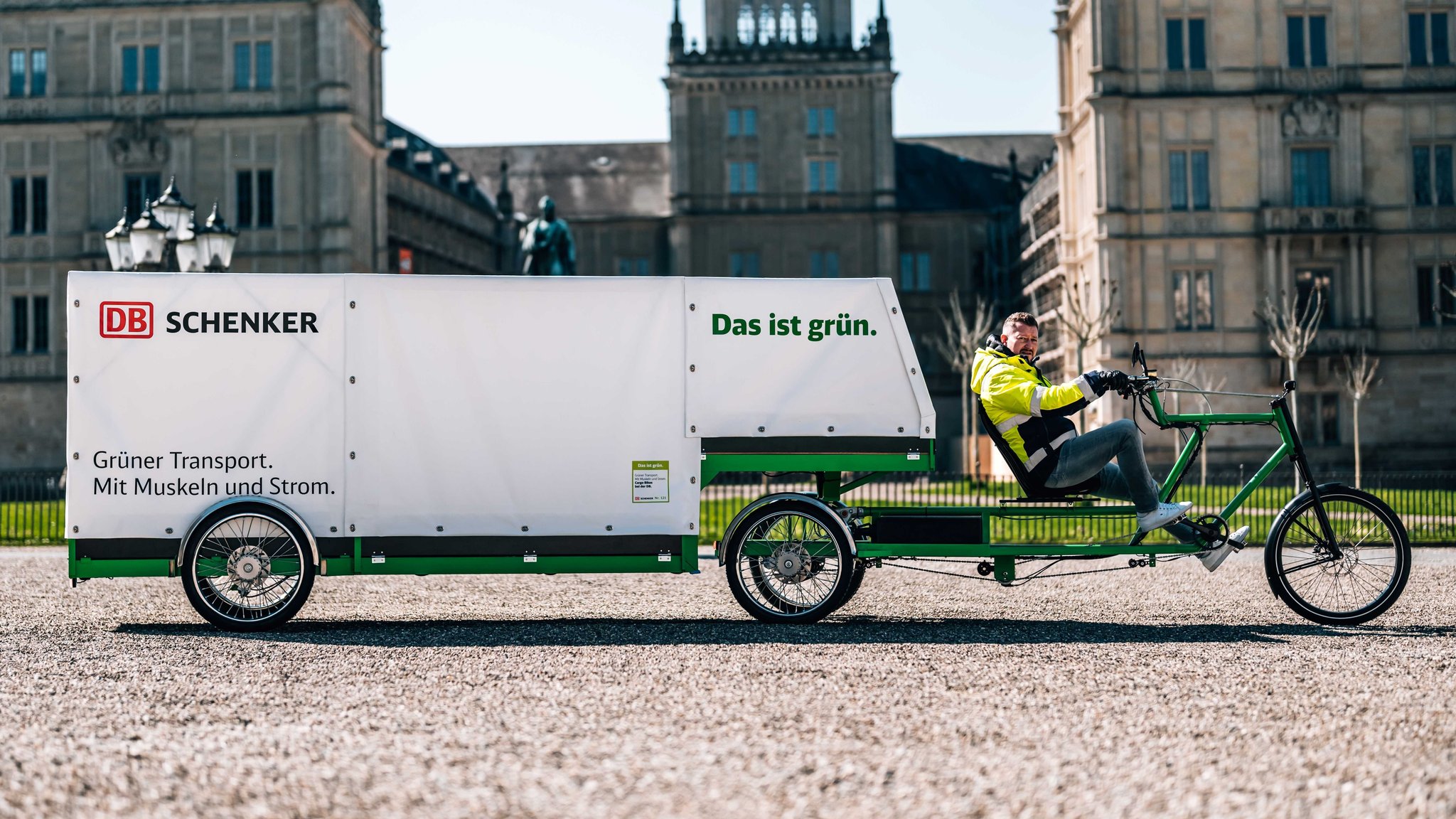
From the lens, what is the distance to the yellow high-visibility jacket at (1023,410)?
9.20m

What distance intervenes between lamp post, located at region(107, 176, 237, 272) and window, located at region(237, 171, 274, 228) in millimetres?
32981

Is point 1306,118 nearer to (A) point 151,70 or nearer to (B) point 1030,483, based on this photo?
(A) point 151,70

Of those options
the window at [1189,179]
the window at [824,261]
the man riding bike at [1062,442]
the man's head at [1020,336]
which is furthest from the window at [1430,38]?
the man riding bike at [1062,442]

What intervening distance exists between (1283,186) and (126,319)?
46824mm

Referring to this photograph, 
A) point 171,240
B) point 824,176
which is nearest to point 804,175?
point 824,176

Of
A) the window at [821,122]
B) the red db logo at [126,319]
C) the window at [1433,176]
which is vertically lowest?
the red db logo at [126,319]

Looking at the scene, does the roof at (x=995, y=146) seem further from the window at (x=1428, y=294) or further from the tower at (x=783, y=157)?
the window at (x=1428, y=294)

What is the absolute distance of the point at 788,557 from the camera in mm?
9633

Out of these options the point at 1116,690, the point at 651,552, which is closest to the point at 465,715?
the point at 1116,690

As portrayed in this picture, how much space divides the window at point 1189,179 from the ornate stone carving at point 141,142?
3505 cm

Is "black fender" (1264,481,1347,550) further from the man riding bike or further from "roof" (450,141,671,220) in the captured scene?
"roof" (450,141,671,220)

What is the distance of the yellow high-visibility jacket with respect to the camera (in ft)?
30.2

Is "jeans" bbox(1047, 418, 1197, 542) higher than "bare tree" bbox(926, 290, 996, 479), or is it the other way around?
"bare tree" bbox(926, 290, 996, 479)

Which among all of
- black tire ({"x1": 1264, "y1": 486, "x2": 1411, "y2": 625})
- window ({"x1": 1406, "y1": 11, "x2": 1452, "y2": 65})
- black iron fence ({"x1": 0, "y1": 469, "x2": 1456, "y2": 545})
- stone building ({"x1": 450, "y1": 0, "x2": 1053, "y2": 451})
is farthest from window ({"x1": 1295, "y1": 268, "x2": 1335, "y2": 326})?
black tire ({"x1": 1264, "y1": 486, "x2": 1411, "y2": 625})
